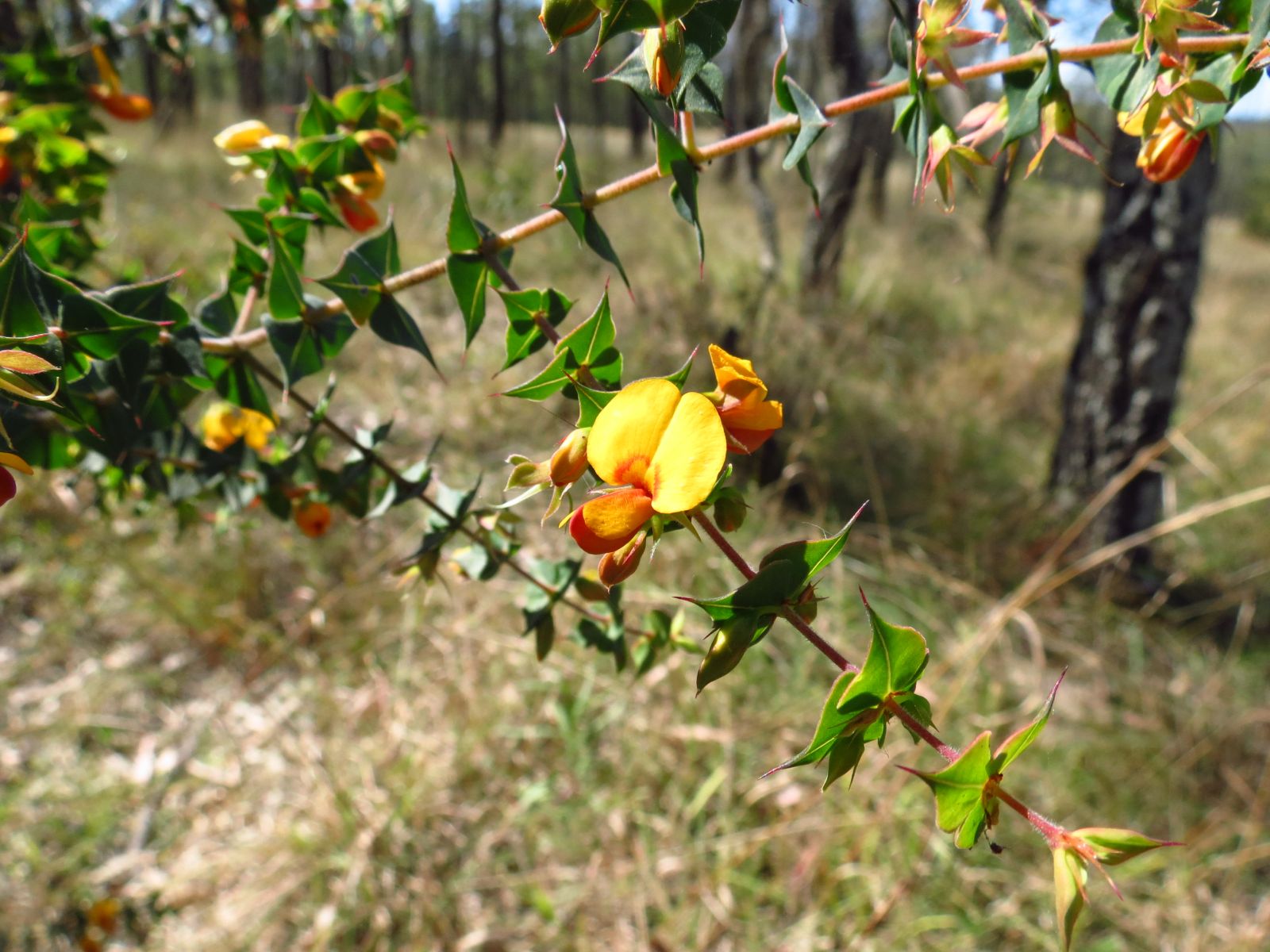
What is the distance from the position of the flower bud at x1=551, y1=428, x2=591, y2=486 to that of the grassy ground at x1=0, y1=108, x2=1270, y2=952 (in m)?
0.84

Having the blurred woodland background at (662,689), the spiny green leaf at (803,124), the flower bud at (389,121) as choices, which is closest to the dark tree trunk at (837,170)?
the blurred woodland background at (662,689)

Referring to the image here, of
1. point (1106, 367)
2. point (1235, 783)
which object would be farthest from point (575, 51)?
point (1235, 783)

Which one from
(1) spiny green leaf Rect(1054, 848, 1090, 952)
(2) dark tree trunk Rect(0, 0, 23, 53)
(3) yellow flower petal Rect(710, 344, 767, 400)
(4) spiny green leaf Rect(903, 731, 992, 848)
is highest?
(2) dark tree trunk Rect(0, 0, 23, 53)

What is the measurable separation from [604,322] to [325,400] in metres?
0.27

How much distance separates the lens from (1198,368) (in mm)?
5426

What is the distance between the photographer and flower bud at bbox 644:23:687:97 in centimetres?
38

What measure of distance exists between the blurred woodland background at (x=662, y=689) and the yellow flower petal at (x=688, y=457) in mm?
474

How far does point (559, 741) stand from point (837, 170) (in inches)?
145

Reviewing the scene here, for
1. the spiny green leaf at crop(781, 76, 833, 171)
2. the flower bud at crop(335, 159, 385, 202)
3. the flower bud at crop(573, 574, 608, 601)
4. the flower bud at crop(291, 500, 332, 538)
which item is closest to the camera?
the spiny green leaf at crop(781, 76, 833, 171)

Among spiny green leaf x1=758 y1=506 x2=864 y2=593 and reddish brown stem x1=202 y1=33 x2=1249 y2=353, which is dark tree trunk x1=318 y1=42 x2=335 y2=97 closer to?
reddish brown stem x1=202 y1=33 x2=1249 y2=353

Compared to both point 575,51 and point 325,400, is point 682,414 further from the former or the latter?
point 575,51

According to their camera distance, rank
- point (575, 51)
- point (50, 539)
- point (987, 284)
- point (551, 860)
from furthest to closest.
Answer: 1. point (575, 51)
2. point (987, 284)
3. point (50, 539)
4. point (551, 860)

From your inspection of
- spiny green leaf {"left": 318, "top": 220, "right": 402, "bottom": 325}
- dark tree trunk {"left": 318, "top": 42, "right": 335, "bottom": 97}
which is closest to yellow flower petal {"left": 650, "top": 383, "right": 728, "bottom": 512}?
spiny green leaf {"left": 318, "top": 220, "right": 402, "bottom": 325}

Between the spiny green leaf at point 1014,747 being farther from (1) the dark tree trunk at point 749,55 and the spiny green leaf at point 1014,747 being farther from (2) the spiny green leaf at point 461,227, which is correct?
Answer: (1) the dark tree trunk at point 749,55
